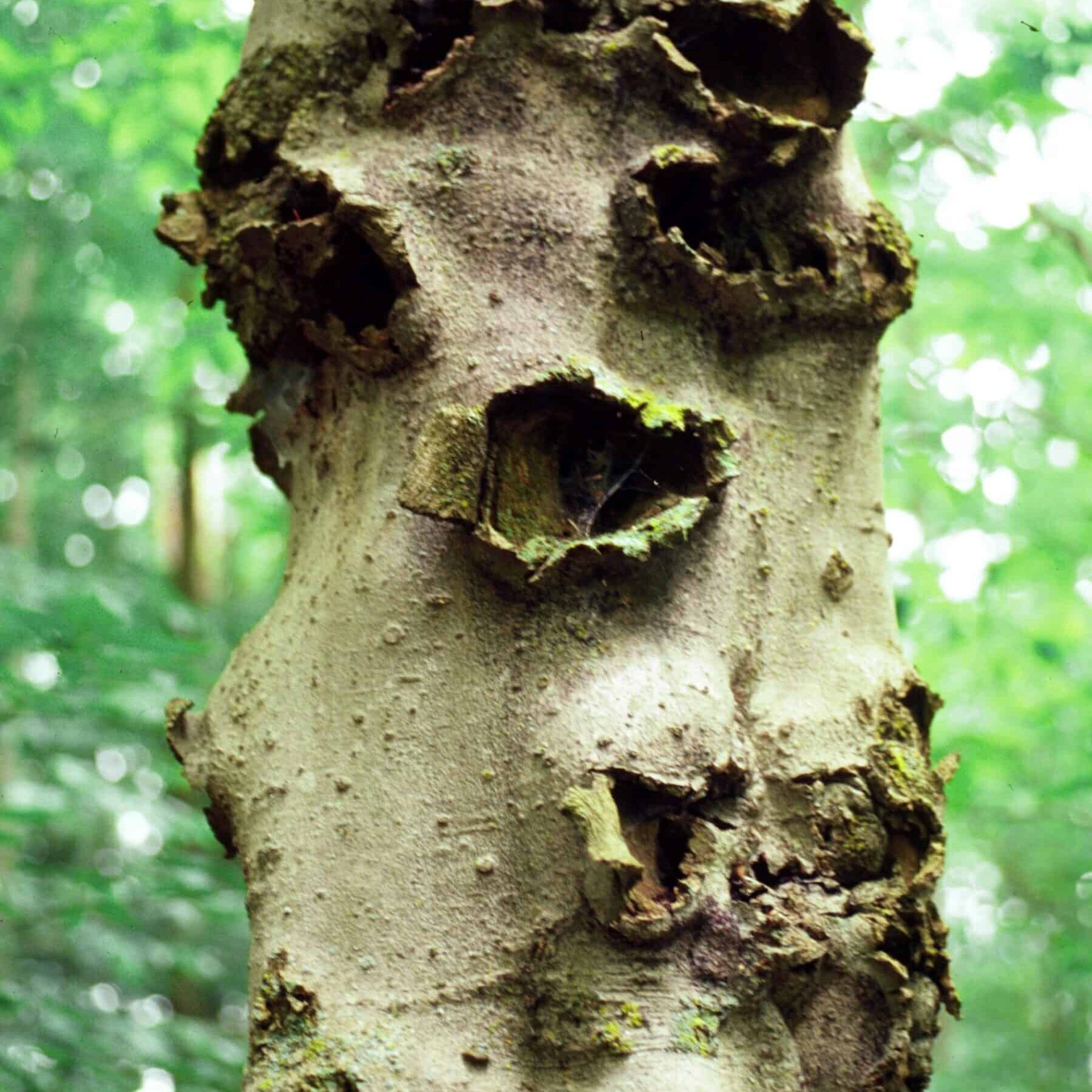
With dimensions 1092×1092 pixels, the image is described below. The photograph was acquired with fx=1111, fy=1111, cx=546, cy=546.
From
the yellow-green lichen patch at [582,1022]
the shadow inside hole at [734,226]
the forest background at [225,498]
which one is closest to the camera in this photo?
the yellow-green lichen patch at [582,1022]

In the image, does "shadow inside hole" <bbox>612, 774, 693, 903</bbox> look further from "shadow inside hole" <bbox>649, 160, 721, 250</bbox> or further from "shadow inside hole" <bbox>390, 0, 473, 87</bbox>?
"shadow inside hole" <bbox>390, 0, 473, 87</bbox>

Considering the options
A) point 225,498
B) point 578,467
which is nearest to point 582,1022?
point 578,467

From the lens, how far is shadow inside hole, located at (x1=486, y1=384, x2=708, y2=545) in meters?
0.86

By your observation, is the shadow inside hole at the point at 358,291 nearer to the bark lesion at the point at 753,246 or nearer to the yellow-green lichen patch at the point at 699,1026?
the bark lesion at the point at 753,246

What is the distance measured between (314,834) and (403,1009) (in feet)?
0.48

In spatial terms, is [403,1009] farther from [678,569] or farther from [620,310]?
[620,310]

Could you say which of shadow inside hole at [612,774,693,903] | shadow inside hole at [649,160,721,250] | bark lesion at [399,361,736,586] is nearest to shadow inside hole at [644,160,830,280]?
shadow inside hole at [649,160,721,250]

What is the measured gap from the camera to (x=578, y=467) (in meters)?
0.91

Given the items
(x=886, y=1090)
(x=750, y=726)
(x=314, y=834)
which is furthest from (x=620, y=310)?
(x=886, y=1090)

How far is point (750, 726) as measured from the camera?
87 centimetres

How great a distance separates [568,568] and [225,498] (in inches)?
196

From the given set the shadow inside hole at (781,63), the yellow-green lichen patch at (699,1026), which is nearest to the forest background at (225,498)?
the shadow inside hole at (781,63)

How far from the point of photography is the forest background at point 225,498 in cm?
204

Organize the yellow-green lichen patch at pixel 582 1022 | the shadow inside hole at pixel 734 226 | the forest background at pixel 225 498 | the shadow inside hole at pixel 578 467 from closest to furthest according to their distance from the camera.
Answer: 1. the yellow-green lichen patch at pixel 582 1022
2. the shadow inside hole at pixel 578 467
3. the shadow inside hole at pixel 734 226
4. the forest background at pixel 225 498
